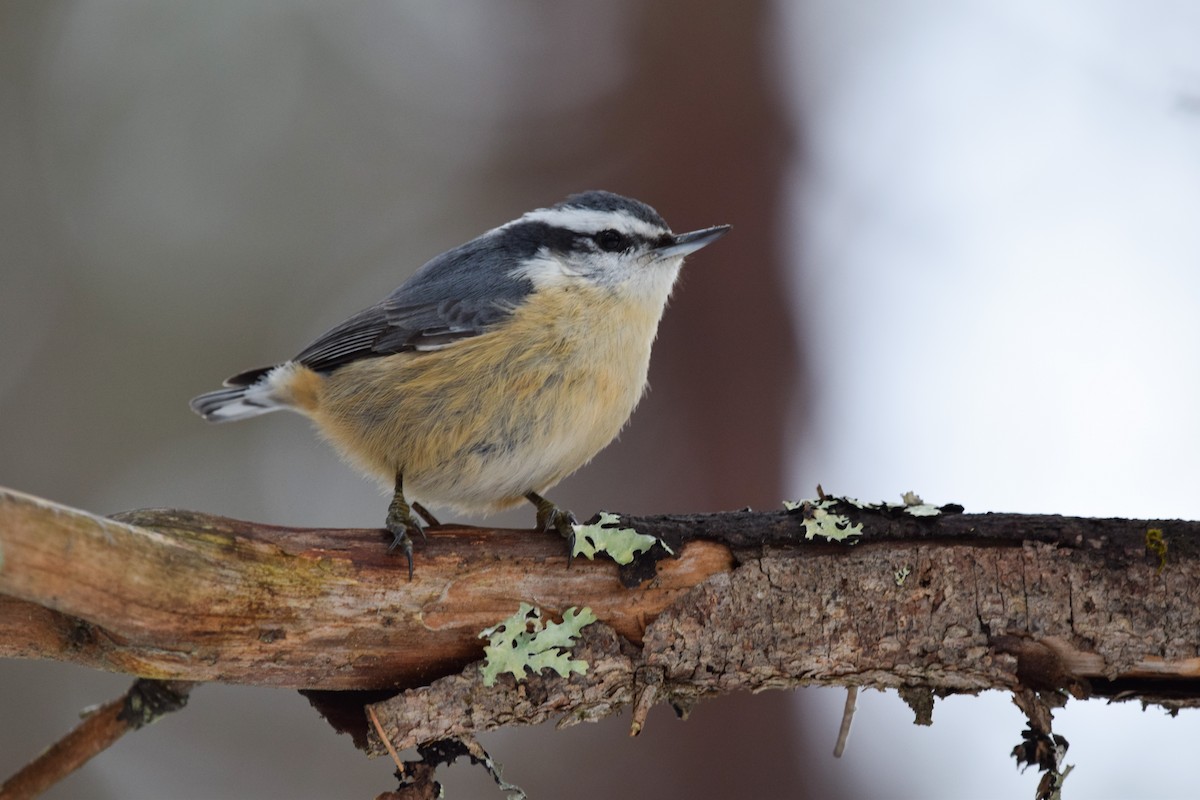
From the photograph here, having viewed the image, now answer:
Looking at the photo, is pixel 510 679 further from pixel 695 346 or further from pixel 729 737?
pixel 695 346

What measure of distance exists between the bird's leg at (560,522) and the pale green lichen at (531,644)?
18 centimetres

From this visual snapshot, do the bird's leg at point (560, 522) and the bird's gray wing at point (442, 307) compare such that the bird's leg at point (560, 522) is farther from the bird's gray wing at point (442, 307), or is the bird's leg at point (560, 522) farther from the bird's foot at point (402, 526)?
the bird's gray wing at point (442, 307)

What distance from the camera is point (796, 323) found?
159 inches

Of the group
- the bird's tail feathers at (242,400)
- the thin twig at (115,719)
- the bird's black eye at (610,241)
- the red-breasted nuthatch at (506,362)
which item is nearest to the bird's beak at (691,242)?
the red-breasted nuthatch at (506,362)

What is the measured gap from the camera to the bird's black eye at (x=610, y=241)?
3232mm

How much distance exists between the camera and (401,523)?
8.71 ft

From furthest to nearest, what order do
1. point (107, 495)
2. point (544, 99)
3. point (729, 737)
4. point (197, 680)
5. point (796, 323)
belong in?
point (107, 495), point (544, 99), point (796, 323), point (729, 737), point (197, 680)

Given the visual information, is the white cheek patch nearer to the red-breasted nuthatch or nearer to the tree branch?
the red-breasted nuthatch

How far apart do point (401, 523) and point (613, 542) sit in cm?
58

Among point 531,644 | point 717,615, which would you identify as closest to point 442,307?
point 531,644

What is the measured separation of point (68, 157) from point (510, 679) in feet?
14.9

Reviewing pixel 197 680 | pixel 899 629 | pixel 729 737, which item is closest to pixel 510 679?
pixel 197 680

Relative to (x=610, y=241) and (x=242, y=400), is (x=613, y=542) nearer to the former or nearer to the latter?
(x=610, y=241)

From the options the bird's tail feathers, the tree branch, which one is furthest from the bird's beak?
the bird's tail feathers
